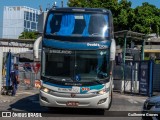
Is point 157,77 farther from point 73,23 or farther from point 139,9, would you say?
point 139,9

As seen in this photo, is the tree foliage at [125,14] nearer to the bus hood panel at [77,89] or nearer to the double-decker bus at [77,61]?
the double-decker bus at [77,61]

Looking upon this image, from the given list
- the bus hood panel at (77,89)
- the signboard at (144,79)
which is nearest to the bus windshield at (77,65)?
the bus hood panel at (77,89)

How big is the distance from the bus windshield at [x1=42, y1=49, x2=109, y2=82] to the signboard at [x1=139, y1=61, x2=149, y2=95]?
405 inches

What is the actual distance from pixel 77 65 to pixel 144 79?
1111 centimetres

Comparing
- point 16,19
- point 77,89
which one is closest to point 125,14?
point 77,89

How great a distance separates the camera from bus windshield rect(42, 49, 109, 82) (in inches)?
577

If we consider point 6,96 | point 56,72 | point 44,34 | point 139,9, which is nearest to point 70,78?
point 56,72

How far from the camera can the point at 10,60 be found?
22.8 m

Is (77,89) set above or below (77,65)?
below

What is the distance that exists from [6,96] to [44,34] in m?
7.64

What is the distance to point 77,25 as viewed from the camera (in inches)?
595

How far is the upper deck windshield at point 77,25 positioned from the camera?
15.0 m

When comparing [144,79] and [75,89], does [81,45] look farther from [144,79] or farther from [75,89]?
[144,79]

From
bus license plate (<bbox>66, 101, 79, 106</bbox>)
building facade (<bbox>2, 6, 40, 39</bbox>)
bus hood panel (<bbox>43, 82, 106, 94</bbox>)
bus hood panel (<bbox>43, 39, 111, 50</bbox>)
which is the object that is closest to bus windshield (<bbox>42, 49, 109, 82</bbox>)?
bus hood panel (<bbox>43, 39, 111, 50</bbox>)
